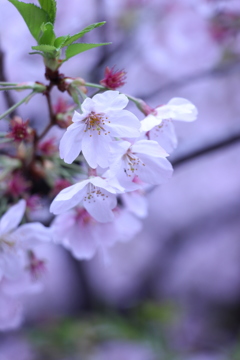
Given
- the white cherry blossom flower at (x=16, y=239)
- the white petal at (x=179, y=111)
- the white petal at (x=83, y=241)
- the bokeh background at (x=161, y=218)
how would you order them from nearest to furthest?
the white petal at (x=179, y=111)
the white cherry blossom flower at (x=16, y=239)
the white petal at (x=83, y=241)
the bokeh background at (x=161, y=218)

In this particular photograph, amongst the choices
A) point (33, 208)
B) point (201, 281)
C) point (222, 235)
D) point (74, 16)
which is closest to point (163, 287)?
point (201, 281)

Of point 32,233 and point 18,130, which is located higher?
point 18,130

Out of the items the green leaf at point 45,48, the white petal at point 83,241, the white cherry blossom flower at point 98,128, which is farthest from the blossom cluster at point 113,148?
the white petal at point 83,241

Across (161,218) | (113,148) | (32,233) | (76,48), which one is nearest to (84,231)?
(32,233)

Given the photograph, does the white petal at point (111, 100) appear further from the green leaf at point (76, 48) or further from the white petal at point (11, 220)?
the white petal at point (11, 220)

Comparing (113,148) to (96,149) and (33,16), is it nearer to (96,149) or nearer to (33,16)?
(96,149)
